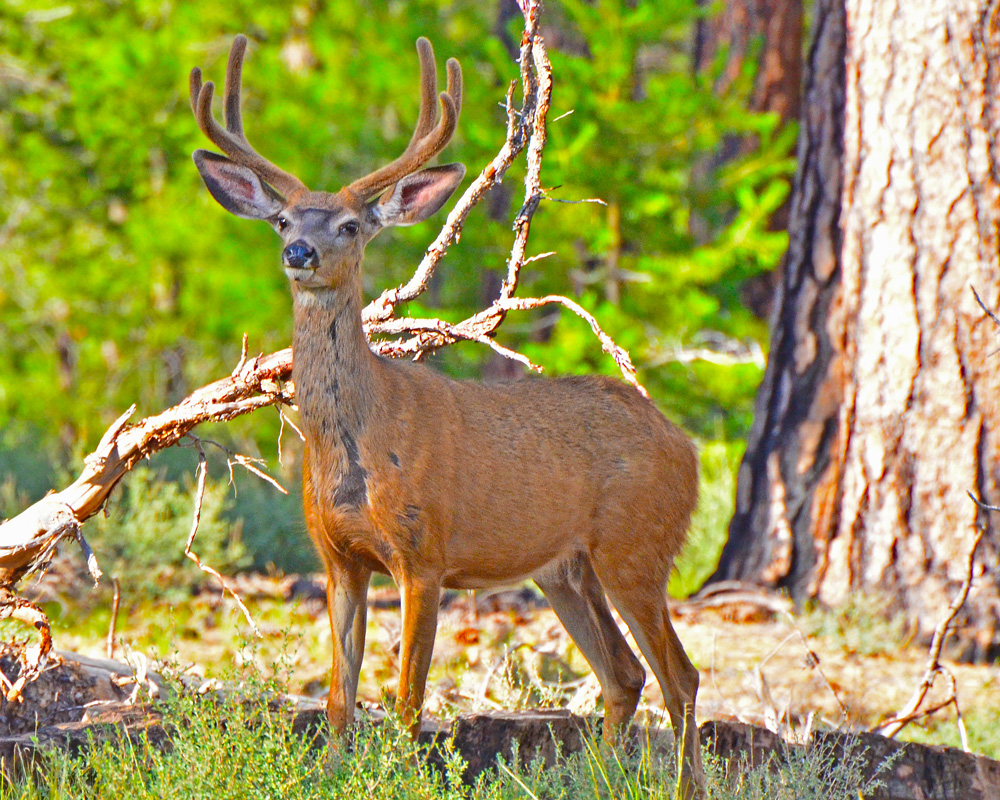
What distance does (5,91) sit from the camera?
16766 mm

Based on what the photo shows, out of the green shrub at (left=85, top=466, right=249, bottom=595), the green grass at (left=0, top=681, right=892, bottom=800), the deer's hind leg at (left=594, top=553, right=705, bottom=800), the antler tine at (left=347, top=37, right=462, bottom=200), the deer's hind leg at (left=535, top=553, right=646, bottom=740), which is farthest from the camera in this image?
the green shrub at (left=85, top=466, right=249, bottom=595)

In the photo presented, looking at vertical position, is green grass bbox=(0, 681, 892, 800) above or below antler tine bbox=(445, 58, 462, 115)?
below

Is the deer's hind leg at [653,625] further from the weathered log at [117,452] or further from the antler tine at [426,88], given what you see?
the antler tine at [426,88]

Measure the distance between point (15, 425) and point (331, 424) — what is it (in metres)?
11.8

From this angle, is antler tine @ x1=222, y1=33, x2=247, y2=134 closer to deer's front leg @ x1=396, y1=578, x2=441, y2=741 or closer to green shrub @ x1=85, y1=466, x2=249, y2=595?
deer's front leg @ x1=396, y1=578, x2=441, y2=741

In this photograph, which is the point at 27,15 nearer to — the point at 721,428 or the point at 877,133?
the point at 721,428

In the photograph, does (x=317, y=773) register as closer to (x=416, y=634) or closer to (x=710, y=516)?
(x=416, y=634)

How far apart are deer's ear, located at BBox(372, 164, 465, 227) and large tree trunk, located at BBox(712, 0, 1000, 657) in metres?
3.37

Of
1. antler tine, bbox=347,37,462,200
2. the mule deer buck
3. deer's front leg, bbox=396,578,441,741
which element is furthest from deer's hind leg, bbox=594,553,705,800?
antler tine, bbox=347,37,462,200

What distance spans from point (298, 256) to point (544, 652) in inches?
109

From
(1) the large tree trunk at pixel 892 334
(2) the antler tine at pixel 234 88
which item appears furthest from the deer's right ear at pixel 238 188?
(1) the large tree trunk at pixel 892 334

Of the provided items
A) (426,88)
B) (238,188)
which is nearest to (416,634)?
(238,188)

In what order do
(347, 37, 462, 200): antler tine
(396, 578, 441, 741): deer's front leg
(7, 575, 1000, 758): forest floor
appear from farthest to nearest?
(7, 575, 1000, 758): forest floor, (347, 37, 462, 200): antler tine, (396, 578, 441, 741): deer's front leg

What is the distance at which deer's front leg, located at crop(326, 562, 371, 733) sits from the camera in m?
4.53
